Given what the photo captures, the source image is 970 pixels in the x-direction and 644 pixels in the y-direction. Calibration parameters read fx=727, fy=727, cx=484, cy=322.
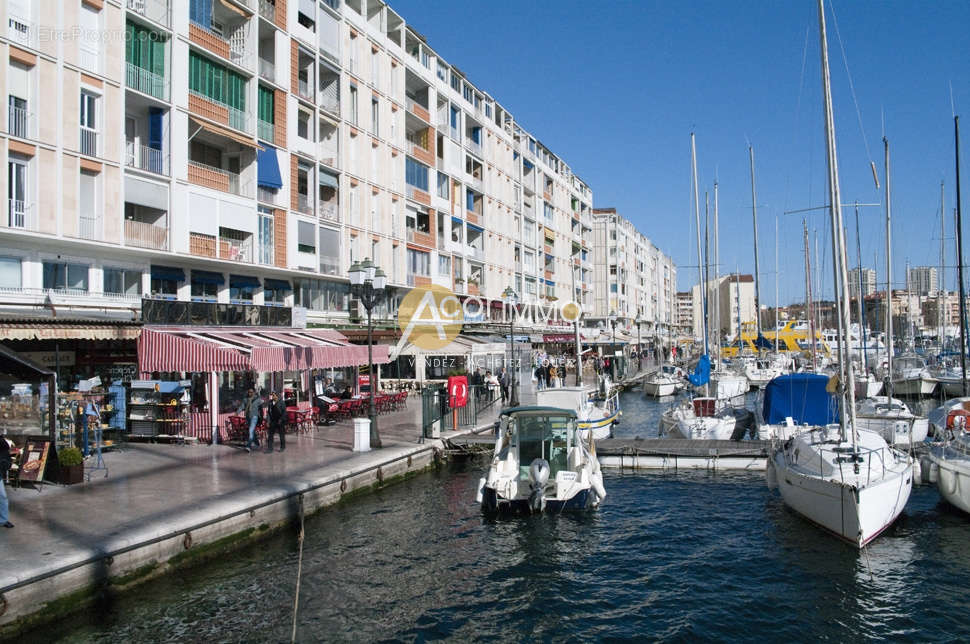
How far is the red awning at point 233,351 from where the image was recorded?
64.2 ft

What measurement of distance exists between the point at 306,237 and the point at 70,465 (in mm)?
20151

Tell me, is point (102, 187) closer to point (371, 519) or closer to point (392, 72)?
Answer: point (371, 519)

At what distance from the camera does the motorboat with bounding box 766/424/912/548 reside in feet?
45.0

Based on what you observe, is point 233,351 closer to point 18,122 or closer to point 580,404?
point 18,122

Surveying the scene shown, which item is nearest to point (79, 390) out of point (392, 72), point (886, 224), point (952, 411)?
point (952, 411)

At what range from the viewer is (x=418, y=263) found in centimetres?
4469

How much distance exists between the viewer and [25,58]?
20812 millimetres

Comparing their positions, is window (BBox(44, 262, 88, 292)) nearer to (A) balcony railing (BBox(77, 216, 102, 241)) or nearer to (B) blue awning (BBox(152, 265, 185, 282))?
(A) balcony railing (BBox(77, 216, 102, 241))

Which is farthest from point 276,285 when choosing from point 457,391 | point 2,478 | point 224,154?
point 2,478

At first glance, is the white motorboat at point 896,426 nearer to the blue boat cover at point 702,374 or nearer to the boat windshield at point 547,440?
the boat windshield at point 547,440

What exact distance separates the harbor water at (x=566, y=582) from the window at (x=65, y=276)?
1285 cm

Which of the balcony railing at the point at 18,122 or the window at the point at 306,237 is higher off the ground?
the balcony railing at the point at 18,122

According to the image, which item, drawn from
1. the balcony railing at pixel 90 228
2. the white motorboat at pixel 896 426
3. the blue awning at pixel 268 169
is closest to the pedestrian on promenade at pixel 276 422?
the balcony railing at pixel 90 228

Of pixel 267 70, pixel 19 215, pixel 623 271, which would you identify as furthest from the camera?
pixel 623 271
